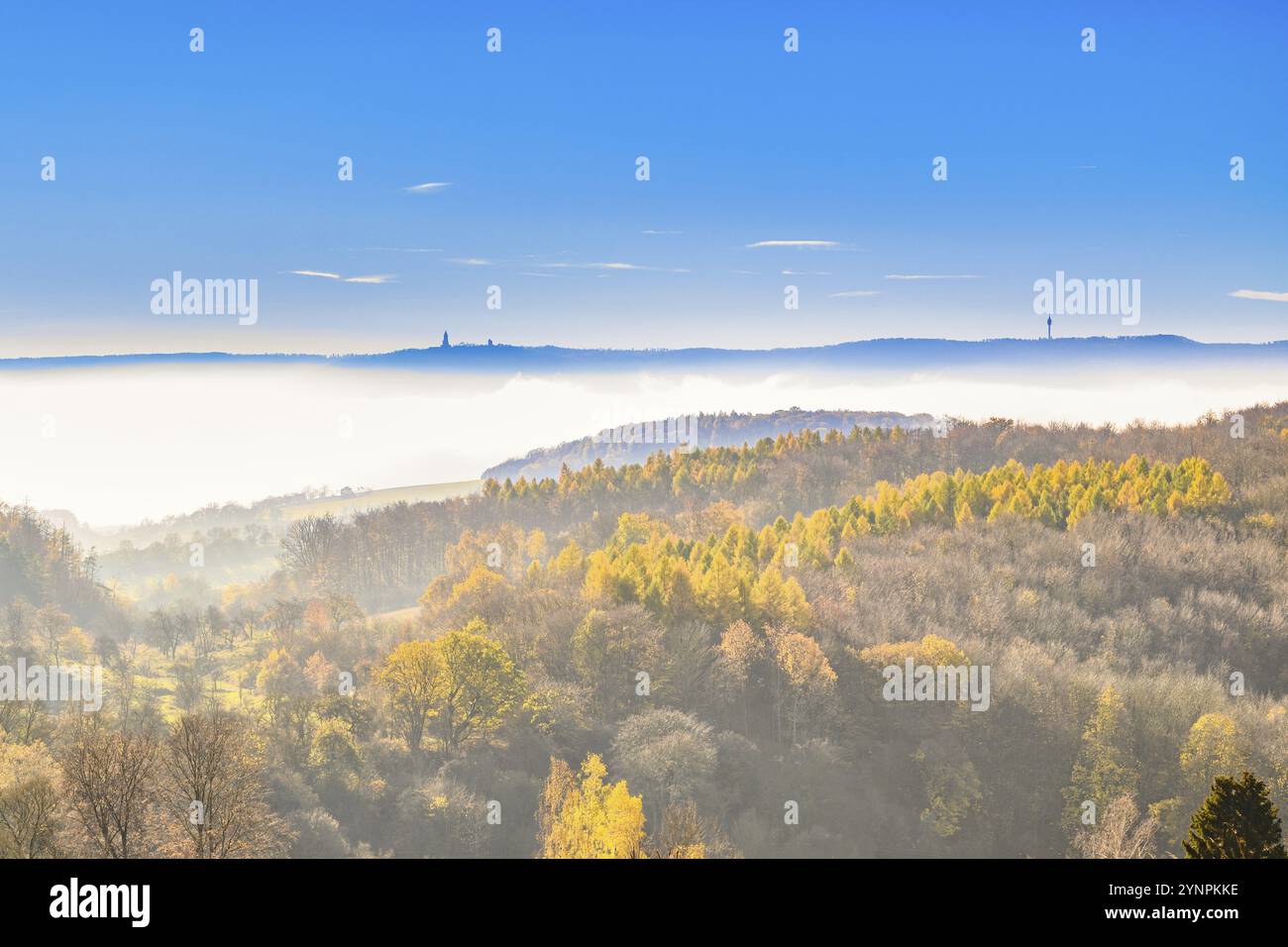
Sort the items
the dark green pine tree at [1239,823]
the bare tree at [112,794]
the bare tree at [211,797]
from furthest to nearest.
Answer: the bare tree at [211,797] → the bare tree at [112,794] → the dark green pine tree at [1239,823]

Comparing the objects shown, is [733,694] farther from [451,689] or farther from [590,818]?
[590,818]

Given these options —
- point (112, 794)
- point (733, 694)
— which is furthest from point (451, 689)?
point (112, 794)

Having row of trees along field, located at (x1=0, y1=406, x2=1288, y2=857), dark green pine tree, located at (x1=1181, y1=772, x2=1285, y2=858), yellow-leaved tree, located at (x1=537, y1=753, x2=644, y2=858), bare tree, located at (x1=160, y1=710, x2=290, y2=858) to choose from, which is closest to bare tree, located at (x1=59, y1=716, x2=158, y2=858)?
row of trees along field, located at (x1=0, y1=406, x2=1288, y2=857)

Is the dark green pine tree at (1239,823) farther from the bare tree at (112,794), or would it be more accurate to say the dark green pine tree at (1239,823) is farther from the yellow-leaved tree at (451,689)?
the yellow-leaved tree at (451,689)

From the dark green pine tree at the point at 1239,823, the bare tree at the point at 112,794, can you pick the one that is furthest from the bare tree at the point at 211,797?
the dark green pine tree at the point at 1239,823
